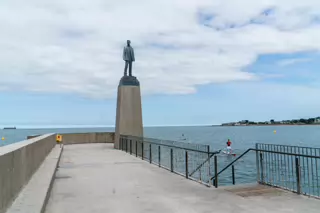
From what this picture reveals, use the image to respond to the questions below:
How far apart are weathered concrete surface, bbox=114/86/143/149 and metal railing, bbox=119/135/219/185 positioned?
0.81 m

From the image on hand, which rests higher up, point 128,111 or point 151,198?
point 128,111

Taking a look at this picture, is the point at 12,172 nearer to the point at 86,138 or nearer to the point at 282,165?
the point at 282,165

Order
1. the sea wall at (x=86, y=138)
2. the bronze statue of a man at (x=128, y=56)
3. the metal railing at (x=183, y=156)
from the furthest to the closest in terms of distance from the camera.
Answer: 1. the sea wall at (x=86, y=138)
2. the bronze statue of a man at (x=128, y=56)
3. the metal railing at (x=183, y=156)

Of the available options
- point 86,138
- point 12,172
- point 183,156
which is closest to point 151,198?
point 12,172

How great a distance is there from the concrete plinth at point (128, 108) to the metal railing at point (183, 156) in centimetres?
85

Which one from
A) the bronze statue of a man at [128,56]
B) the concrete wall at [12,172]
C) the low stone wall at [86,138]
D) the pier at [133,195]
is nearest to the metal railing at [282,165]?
the pier at [133,195]

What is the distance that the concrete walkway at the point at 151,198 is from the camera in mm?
5535

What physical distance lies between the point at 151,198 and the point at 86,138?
1884 centimetres

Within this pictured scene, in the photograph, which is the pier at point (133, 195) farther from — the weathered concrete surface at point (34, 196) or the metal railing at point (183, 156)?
the metal railing at point (183, 156)

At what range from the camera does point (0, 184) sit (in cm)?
415

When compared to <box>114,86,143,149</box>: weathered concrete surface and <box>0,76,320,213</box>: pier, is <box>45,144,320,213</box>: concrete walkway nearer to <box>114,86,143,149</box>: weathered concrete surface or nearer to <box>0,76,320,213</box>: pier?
<box>0,76,320,213</box>: pier

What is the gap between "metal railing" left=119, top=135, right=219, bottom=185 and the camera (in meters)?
8.48

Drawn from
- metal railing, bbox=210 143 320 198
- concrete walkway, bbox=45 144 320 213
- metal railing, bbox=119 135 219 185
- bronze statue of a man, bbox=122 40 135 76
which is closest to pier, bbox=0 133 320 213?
concrete walkway, bbox=45 144 320 213

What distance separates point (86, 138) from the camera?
24.5 m
